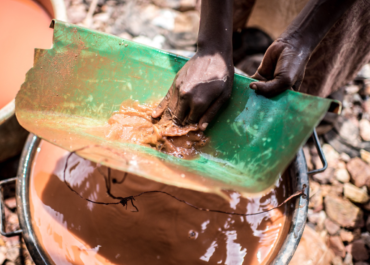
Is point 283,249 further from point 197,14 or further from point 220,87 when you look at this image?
point 197,14

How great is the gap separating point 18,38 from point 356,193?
9.44 feet

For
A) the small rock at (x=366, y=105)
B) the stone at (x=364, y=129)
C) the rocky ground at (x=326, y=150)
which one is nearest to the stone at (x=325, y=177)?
the rocky ground at (x=326, y=150)

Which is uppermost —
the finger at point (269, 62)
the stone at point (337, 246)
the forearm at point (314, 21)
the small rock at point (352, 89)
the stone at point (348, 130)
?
the forearm at point (314, 21)

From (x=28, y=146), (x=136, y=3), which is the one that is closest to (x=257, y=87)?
(x=28, y=146)

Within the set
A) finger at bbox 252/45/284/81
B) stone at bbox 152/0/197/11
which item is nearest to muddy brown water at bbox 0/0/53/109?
stone at bbox 152/0/197/11

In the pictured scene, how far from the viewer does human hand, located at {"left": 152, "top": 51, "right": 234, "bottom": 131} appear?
44.4 inches

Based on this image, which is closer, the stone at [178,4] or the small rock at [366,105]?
the small rock at [366,105]

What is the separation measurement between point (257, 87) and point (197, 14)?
6.00 feet

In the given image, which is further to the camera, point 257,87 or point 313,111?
point 257,87

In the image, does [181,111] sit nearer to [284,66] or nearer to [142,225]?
[284,66]

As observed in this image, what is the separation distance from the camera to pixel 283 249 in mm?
1079

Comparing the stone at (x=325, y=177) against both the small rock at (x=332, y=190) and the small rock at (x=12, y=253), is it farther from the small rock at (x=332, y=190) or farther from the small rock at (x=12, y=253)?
the small rock at (x=12, y=253)

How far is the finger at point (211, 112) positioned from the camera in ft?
3.81

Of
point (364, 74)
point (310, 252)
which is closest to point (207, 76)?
point (310, 252)
